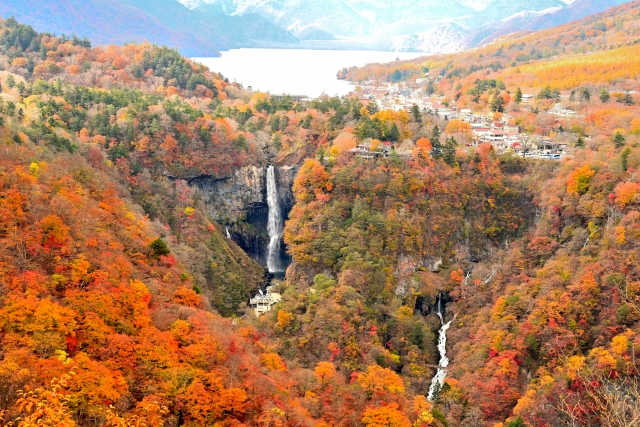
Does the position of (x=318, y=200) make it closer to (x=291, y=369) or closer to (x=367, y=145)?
(x=367, y=145)

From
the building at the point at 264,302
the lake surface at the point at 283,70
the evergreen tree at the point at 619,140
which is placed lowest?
the building at the point at 264,302

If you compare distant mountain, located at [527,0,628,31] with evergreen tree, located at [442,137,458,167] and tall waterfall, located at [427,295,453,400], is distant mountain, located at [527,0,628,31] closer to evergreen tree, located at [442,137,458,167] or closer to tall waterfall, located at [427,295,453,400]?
evergreen tree, located at [442,137,458,167]

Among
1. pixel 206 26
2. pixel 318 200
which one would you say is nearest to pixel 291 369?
pixel 318 200

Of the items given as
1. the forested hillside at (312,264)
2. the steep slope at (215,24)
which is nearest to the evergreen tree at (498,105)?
the forested hillside at (312,264)

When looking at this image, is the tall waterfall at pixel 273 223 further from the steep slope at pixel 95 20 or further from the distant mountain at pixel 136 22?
the steep slope at pixel 95 20

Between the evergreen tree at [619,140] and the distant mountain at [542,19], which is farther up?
the distant mountain at [542,19]

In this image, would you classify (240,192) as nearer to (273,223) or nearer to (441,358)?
(273,223)

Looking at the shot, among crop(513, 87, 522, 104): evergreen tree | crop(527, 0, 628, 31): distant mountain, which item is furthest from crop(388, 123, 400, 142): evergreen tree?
crop(527, 0, 628, 31): distant mountain

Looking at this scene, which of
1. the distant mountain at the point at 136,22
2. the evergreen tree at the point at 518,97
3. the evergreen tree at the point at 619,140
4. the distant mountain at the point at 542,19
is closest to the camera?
the evergreen tree at the point at 619,140
